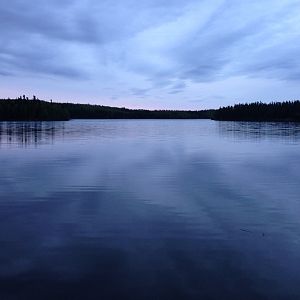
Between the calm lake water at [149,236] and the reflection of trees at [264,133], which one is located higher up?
the reflection of trees at [264,133]

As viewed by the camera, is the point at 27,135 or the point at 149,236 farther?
the point at 27,135

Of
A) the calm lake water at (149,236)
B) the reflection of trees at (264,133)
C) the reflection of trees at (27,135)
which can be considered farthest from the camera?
the reflection of trees at (264,133)

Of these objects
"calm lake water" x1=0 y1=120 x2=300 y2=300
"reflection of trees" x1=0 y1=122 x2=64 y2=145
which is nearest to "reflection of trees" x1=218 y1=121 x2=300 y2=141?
"reflection of trees" x1=0 y1=122 x2=64 y2=145

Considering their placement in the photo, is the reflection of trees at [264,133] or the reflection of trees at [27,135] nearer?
the reflection of trees at [27,135]

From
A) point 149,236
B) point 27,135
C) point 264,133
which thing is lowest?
point 149,236

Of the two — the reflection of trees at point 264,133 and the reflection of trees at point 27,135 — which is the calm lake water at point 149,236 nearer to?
the reflection of trees at point 27,135

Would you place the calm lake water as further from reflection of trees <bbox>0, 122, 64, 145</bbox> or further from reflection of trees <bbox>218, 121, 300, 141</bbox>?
reflection of trees <bbox>218, 121, 300, 141</bbox>

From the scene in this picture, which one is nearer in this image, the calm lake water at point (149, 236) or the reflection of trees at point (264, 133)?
the calm lake water at point (149, 236)

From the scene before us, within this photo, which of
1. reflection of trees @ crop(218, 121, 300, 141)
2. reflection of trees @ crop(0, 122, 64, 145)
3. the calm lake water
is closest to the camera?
the calm lake water

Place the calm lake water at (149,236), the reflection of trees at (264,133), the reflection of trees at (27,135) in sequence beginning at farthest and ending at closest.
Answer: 1. the reflection of trees at (264,133)
2. the reflection of trees at (27,135)
3. the calm lake water at (149,236)

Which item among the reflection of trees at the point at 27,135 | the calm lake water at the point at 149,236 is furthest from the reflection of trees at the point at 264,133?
the calm lake water at the point at 149,236

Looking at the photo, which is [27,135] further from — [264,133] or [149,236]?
[149,236]

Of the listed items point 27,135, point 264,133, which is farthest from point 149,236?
point 264,133

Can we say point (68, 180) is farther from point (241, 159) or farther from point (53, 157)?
point (241, 159)
